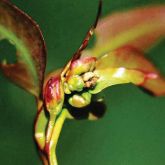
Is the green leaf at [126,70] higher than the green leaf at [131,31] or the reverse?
the reverse

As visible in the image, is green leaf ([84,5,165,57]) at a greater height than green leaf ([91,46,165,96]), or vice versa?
green leaf ([84,5,165,57])

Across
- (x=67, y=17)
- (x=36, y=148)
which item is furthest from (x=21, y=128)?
(x=67, y=17)

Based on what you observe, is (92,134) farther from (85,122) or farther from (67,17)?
(67,17)

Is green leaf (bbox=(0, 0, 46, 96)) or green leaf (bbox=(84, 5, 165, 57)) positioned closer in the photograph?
green leaf (bbox=(0, 0, 46, 96))

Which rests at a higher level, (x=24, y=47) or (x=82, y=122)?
(x=24, y=47)

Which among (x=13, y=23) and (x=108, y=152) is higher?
(x=13, y=23)
